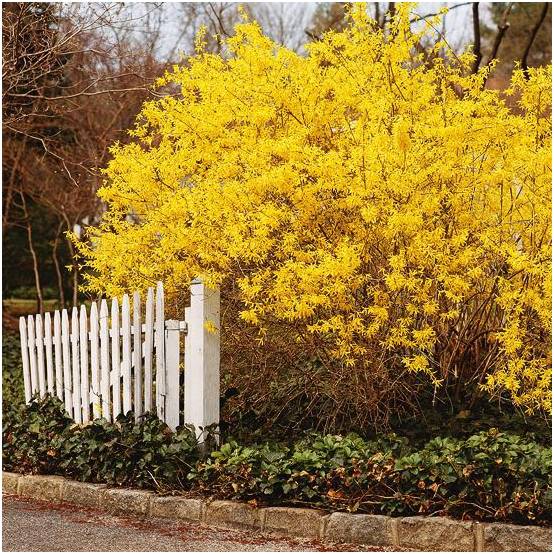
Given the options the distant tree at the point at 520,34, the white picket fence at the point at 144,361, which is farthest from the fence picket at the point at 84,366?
the distant tree at the point at 520,34

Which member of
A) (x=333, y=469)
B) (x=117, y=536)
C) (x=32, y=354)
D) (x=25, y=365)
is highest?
(x=32, y=354)

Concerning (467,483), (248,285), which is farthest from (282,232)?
(467,483)

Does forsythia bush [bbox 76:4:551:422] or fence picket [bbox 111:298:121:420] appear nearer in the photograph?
forsythia bush [bbox 76:4:551:422]

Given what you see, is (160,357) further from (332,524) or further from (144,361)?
(332,524)

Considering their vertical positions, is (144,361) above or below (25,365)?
above

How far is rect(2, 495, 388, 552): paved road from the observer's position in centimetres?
536

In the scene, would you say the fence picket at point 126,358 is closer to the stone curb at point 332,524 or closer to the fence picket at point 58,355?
the stone curb at point 332,524

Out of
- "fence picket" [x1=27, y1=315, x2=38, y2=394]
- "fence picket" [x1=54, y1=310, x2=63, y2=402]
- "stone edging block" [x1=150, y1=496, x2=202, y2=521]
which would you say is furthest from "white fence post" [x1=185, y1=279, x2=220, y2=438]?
"fence picket" [x1=27, y1=315, x2=38, y2=394]

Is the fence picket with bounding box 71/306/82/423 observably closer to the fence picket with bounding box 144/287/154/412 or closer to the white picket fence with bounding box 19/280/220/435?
the white picket fence with bounding box 19/280/220/435

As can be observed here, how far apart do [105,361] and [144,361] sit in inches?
14.1

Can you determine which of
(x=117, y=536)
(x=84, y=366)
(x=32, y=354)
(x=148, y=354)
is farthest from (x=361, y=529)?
(x=32, y=354)

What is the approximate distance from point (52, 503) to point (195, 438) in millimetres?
1053

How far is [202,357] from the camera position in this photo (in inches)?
256

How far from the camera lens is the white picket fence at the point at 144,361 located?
6520mm
